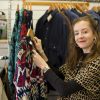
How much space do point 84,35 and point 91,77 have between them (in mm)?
267

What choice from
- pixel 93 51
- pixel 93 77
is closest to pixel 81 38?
pixel 93 51

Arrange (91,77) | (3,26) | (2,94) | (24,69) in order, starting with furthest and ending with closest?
1. (3,26)
2. (2,94)
3. (24,69)
4. (91,77)

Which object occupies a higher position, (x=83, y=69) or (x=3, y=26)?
(x=3, y=26)

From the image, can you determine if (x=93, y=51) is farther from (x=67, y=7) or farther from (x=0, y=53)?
(x=0, y=53)

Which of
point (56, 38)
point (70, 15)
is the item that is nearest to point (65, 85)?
point (56, 38)

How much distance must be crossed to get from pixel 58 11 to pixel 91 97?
97cm

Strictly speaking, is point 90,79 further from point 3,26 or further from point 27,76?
point 3,26

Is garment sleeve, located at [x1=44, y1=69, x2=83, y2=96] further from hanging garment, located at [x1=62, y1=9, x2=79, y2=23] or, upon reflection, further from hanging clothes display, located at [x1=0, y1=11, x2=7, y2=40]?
hanging clothes display, located at [x1=0, y1=11, x2=7, y2=40]

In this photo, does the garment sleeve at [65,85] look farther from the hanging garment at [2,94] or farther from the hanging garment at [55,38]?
the hanging garment at [2,94]

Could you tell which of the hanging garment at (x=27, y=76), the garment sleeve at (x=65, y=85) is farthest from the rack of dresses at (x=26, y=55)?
the garment sleeve at (x=65, y=85)

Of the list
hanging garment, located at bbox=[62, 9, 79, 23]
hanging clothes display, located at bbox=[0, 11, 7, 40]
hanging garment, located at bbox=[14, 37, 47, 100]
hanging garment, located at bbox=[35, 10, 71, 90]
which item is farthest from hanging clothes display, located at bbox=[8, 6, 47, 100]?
hanging clothes display, located at bbox=[0, 11, 7, 40]

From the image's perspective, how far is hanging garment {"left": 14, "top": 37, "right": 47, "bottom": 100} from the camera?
1730 mm

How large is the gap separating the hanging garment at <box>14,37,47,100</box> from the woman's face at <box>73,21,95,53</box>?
12.9 inches

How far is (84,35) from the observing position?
5.23ft
